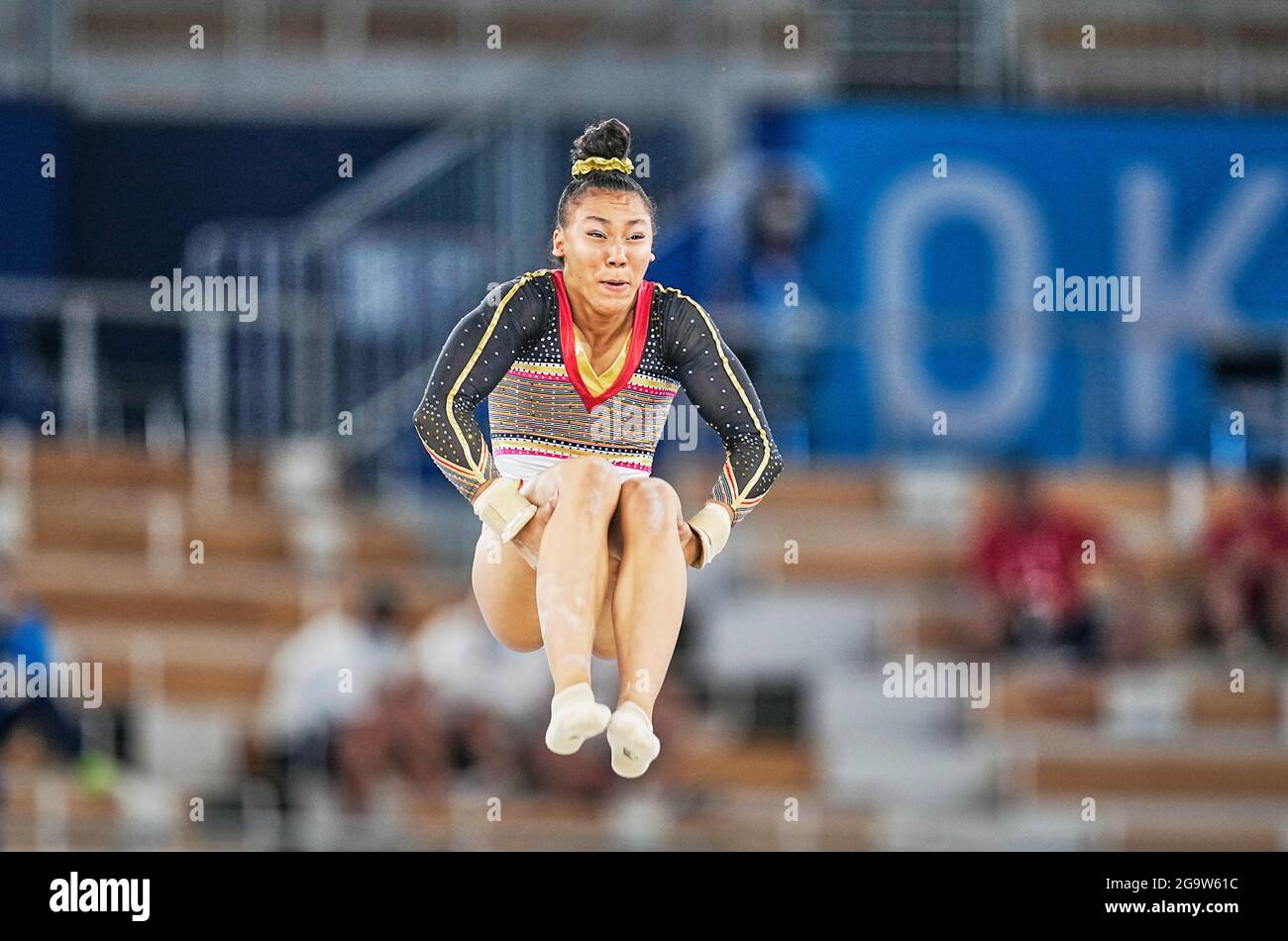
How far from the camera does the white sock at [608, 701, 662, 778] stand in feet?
12.9

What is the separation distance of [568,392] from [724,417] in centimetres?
29

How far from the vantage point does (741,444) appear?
408 cm

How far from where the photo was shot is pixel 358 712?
32.2 ft

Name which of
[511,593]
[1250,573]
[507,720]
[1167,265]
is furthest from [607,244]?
[1167,265]

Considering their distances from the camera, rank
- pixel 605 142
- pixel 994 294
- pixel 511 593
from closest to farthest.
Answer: pixel 605 142 → pixel 511 593 → pixel 994 294

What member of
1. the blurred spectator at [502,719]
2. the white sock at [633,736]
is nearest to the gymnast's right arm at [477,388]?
the white sock at [633,736]

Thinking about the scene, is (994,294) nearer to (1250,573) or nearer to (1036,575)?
(1036,575)

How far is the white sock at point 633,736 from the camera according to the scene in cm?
394

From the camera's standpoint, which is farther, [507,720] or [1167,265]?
[1167,265]

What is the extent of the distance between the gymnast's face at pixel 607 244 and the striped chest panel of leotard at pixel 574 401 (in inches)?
3.1

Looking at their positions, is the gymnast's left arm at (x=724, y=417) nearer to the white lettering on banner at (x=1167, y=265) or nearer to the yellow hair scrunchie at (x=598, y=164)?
the yellow hair scrunchie at (x=598, y=164)

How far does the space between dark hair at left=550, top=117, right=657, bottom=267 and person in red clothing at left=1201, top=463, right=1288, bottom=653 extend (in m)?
7.12

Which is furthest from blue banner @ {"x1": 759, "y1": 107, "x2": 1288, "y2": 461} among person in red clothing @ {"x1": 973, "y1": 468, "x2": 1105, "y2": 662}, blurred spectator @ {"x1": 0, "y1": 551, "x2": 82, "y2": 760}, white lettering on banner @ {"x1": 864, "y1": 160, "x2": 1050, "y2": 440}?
blurred spectator @ {"x1": 0, "y1": 551, "x2": 82, "y2": 760}
